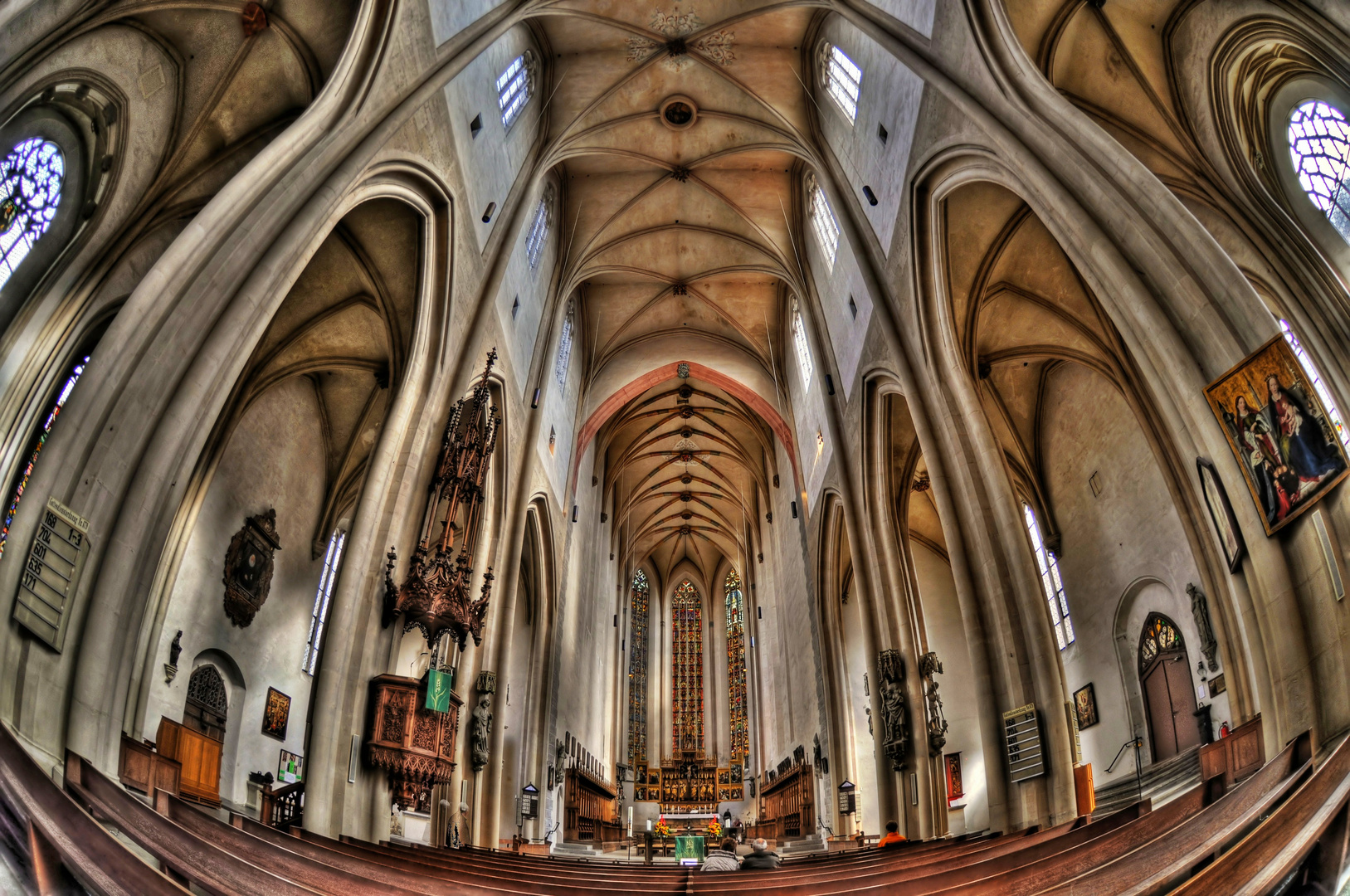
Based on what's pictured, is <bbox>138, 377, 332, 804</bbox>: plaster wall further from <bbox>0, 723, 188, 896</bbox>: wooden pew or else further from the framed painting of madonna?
the framed painting of madonna

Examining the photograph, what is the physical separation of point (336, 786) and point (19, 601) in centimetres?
505

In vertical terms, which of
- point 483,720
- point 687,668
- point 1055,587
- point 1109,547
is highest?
point 1109,547

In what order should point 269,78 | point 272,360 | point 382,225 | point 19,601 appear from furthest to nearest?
point 272,360, point 382,225, point 269,78, point 19,601

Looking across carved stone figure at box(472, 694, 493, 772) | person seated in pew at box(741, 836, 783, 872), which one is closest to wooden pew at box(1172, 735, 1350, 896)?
person seated in pew at box(741, 836, 783, 872)

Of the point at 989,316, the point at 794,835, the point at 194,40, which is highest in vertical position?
the point at 194,40

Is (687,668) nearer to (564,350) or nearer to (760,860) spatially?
(564,350)

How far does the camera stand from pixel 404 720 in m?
10.6

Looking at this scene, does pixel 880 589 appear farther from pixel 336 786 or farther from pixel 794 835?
pixel 794 835

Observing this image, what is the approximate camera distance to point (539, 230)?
1842 centimetres

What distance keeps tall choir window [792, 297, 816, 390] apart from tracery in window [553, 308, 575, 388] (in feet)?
21.0

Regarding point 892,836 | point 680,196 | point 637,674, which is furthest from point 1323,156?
point 637,674

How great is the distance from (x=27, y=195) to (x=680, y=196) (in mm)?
14580

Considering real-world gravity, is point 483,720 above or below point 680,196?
below

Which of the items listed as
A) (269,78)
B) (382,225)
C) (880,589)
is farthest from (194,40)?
(880,589)
